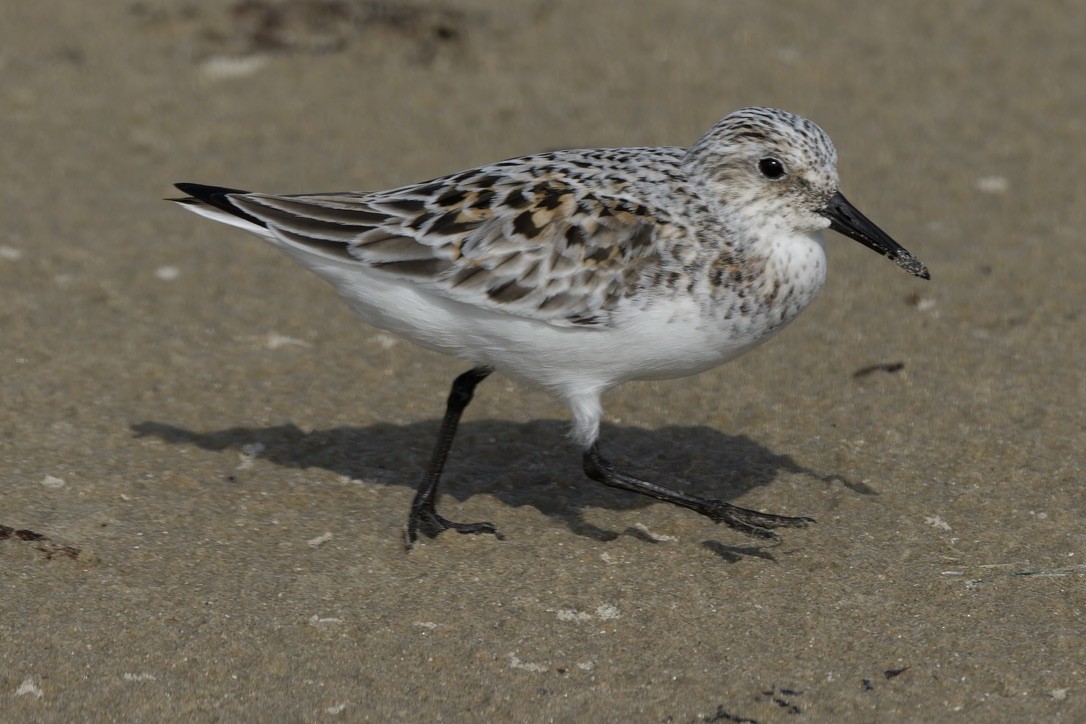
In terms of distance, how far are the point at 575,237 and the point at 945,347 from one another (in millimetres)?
3114

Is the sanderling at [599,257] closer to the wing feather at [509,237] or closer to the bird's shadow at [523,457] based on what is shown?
the wing feather at [509,237]

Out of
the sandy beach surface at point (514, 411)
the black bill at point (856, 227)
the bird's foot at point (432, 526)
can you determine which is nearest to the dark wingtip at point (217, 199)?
the sandy beach surface at point (514, 411)

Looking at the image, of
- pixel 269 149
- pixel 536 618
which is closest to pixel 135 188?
pixel 269 149

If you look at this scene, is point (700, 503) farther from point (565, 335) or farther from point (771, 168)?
point (771, 168)

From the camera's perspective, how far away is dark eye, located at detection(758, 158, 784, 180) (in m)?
6.19

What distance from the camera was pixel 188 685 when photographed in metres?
5.28

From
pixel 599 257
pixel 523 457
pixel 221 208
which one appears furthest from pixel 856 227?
pixel 221 208

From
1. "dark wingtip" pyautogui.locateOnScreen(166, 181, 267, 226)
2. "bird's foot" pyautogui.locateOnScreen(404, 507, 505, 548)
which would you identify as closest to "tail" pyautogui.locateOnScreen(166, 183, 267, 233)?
"dark wingtip" pyautogui.locateOnScreen(166, 181, 267, 226)

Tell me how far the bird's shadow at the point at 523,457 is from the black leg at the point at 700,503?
0.33 m

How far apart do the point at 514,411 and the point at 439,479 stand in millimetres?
1275

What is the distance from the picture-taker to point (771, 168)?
621 cm

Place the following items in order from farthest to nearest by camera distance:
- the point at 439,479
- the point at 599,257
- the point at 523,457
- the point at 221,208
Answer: the point at 523,457 → the point at 439,479 → the point at 221,208 → the point at 599,257

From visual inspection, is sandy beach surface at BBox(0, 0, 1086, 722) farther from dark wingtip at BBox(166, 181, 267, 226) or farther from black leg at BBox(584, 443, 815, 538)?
dark wingtip at BBox(166, 181, 267, 226)

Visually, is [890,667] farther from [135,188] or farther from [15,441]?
[135,188]
